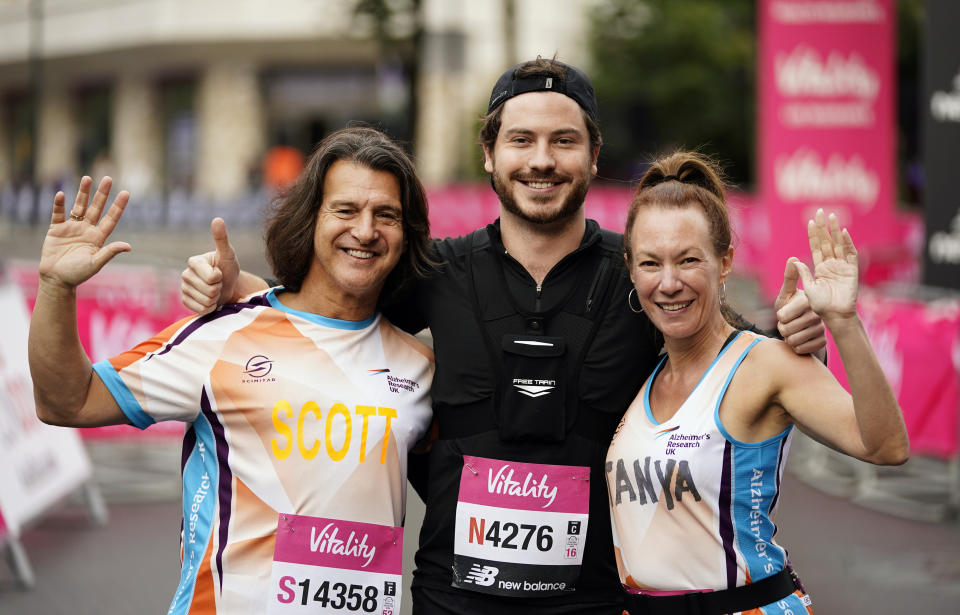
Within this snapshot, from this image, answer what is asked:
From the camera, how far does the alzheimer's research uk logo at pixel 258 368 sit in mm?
3387

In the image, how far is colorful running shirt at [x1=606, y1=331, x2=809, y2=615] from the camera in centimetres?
306

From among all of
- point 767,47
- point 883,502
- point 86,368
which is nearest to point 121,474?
point 883,502

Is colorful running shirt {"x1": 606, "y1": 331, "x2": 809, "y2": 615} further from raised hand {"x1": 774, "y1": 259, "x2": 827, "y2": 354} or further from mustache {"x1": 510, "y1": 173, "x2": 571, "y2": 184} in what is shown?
mustache {"x1": 510, "y1": 173, "x2": 571, "y2": 184}

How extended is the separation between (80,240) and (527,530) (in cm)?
149

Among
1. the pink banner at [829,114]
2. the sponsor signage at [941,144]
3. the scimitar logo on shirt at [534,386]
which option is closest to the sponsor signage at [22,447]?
the scimitar logo on shirt at [534,386]

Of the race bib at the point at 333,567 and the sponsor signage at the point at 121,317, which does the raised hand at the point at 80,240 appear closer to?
the race bib at the point at 333,567

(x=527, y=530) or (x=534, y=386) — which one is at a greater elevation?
(x=534, y=386)

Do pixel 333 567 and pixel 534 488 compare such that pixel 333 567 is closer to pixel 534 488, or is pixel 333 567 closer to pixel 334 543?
pixel 334 543

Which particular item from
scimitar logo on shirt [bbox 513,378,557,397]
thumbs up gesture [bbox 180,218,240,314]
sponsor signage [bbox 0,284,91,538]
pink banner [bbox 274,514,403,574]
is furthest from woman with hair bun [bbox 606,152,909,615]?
sponsor signage [bbox 0,284,91,538]

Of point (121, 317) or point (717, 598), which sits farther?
point (121, 317)

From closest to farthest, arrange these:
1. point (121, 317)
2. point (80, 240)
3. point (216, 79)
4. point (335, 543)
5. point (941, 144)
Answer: point (80, 240) → point (335, 543) → point (941, 144) → point (121, 317) → point (216, 79)

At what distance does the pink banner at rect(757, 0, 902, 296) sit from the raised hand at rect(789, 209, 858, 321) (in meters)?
9.65

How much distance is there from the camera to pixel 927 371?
25.2ft

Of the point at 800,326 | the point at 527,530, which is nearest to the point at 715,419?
the point at 800,326
